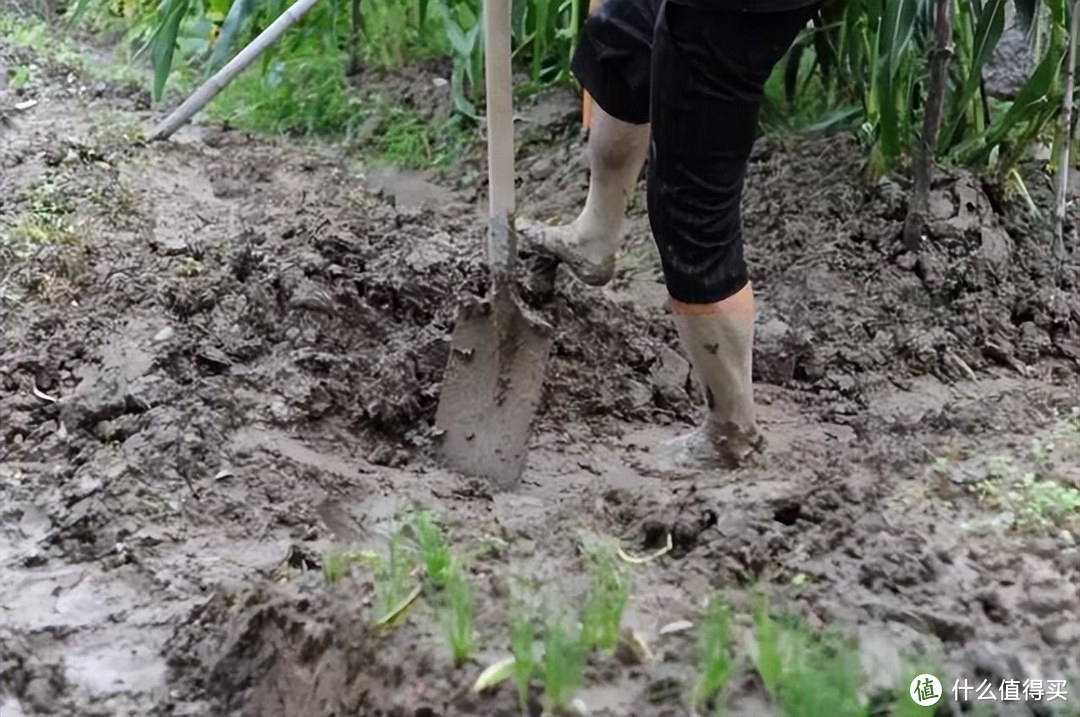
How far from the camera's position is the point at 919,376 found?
2.71 metres

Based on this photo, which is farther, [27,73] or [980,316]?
[27,73]

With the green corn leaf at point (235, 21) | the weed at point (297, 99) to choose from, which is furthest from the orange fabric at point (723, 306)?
the weed at point (297, 99)

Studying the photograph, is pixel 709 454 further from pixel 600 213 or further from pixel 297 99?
pixel 297 99

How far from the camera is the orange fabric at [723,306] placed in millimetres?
2119

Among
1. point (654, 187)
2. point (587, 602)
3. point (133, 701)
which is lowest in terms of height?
point (133, 701)

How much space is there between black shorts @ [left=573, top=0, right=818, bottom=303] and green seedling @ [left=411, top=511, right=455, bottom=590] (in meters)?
0.64

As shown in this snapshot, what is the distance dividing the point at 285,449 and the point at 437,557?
0.71 metres

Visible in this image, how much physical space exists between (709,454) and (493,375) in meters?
0.46

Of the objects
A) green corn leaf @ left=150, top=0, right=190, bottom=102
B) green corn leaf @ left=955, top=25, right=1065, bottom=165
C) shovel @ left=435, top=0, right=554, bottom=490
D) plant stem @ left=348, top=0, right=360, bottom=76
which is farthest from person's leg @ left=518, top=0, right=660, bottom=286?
plant stem @ left=348, top=0, right=360, bottom=76

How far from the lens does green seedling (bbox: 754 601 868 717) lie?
129cm

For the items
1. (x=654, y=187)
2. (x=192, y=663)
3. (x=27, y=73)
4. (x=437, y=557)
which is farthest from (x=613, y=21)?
(x=27, y=73)

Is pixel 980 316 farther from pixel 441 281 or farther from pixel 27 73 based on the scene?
pixel 27 73

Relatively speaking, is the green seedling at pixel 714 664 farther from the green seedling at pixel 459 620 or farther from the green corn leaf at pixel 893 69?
the green corn leaf at pixel 893 69

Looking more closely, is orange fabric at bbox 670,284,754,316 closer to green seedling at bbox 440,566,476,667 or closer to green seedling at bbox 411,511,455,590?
green seedling at bbox 411,511,455,590
